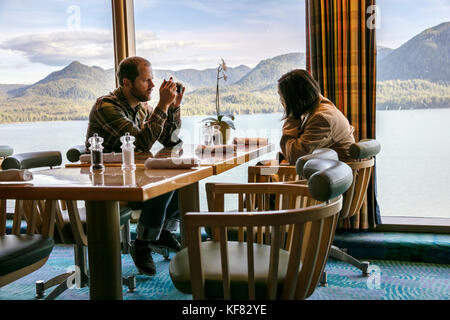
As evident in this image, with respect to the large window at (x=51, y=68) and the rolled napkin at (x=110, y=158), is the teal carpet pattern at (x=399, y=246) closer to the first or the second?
the rolled napkin at (x=110, y=158)

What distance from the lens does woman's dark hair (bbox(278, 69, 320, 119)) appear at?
258 centimetres

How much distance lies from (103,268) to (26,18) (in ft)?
9.89

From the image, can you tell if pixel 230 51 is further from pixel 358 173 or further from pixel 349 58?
pixel 358 173

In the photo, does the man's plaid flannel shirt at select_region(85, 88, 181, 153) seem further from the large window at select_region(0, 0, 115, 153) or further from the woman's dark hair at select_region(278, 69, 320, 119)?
the large window at select_region(0, 0, 115, 153)

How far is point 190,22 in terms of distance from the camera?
364 centimetres

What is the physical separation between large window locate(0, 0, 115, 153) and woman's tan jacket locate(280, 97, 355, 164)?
1928 mm

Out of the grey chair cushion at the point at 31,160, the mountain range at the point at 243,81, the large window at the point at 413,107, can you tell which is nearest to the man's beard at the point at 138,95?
the grey chair cushion at the point at 31,160

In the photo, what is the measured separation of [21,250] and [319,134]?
1.57 meters

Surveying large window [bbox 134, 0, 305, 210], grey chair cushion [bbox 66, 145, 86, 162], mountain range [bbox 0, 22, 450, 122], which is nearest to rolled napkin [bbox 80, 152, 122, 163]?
grey chair cushion [bbox 66, 145, 86, 162]

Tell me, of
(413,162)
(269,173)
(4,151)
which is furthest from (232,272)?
(413,162)

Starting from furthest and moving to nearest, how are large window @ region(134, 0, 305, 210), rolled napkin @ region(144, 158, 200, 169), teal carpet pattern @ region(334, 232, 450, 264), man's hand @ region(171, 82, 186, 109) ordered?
large window @ region(134, 0, 305, 210), teal carpet pattern @ region(334, 232, 450, 264), man's hand @ region(171, 82, 186, 109), rolled napkin @ region(144, 158, 200, 169)

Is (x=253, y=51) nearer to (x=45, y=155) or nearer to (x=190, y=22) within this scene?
(x=190, y=22)

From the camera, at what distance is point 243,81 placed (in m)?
3.63

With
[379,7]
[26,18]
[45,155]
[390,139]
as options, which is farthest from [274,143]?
[26,18]
